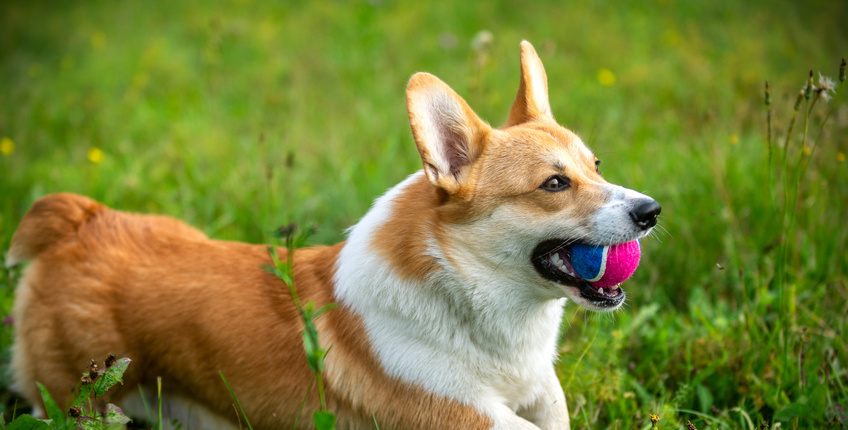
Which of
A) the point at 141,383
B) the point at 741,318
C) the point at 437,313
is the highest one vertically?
the point at 437,313

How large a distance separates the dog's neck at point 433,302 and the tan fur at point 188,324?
9 centimetres

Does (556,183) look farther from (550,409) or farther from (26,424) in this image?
(26,424)

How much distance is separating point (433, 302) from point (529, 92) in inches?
44.1

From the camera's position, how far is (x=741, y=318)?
323cm

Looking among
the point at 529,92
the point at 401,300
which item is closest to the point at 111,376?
the point at 401,300

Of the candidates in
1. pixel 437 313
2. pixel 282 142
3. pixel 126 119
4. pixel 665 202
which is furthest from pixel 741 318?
pixel 126 119

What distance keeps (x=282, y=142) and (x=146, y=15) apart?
4.62 meters

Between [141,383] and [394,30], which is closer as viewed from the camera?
[141,383]

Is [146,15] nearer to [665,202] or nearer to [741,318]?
[665,202]

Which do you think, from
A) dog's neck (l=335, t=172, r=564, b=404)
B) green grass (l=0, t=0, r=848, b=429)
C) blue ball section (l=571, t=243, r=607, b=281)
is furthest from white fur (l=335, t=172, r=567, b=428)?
green grass (l=0, t=0, r=848, b=429)

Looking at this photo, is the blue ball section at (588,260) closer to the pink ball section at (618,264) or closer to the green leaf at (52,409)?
the pink ball section at (618,264)

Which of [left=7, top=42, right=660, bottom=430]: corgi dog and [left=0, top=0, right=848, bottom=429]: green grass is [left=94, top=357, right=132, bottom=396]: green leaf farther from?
[left=0, top=0, right=848, bottom=429]: green grass

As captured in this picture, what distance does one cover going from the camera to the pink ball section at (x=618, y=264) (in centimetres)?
251

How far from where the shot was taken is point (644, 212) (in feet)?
7.84
